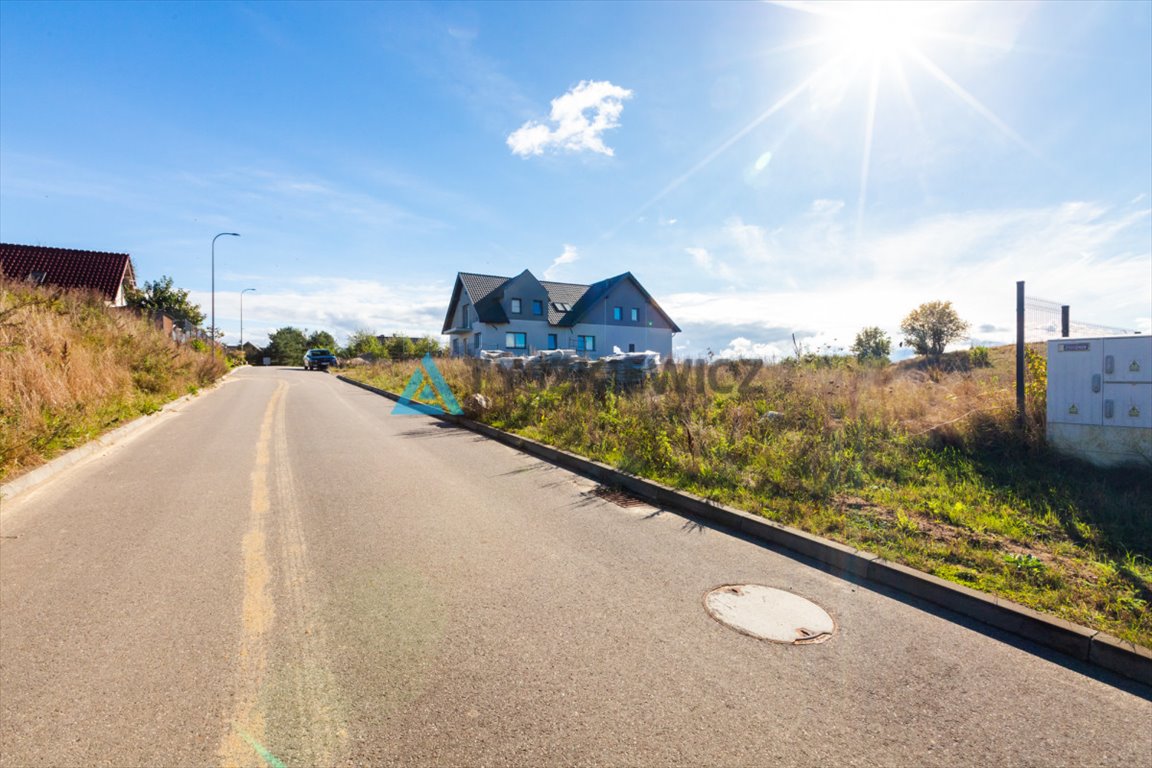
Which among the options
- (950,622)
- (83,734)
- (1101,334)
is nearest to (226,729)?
(83,734)

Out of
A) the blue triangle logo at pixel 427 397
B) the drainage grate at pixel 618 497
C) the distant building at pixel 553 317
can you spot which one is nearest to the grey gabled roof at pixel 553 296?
the distant building at pixel 553 317

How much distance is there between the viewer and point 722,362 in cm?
1596

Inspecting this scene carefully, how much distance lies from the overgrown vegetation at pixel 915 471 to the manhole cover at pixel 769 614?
3.73 ft

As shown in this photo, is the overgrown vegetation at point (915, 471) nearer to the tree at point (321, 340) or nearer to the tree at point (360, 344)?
the tree at point (360, 344)

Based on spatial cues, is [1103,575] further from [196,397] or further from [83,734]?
[196,397]

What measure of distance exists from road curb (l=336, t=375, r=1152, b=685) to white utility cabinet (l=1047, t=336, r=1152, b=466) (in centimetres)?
437

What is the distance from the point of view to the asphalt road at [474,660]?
2.27 m

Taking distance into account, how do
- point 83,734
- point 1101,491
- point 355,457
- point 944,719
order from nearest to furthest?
point 83,734 < point 944,719 < point 1101,491 < point 355,457

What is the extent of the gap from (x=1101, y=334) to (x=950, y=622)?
5.58 m

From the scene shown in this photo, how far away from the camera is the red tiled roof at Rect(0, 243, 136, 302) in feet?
102

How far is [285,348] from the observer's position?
7269 centimetres

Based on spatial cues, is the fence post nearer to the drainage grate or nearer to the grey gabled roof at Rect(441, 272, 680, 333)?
the drainage grate

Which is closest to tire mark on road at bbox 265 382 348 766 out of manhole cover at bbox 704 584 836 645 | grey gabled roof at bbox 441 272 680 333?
manhole cover at bbox 704 584 836 645

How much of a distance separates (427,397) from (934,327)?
186 ft
